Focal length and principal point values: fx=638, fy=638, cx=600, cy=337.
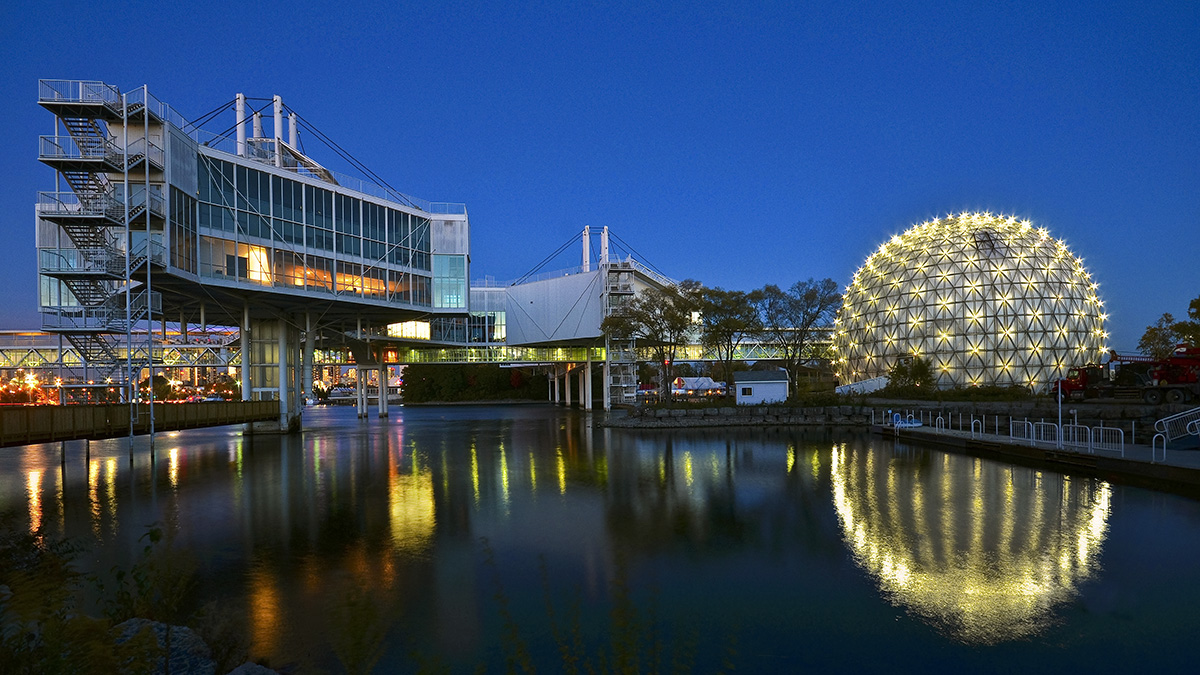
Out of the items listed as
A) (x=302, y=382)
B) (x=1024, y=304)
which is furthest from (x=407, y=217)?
(x=1024, y=304)

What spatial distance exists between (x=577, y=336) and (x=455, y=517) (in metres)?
49.9

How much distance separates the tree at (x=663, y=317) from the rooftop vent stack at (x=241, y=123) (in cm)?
2852

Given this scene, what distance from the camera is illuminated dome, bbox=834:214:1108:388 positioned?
50.4 metres

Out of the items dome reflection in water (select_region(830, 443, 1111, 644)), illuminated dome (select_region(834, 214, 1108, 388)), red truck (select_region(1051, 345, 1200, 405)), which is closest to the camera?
dome reflection in water (select_region(830, 443, 1111, 644))

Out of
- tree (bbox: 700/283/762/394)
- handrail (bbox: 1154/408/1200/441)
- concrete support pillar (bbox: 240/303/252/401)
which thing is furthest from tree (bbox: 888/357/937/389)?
concrete support pillar (bbox: 240/303/252/401)

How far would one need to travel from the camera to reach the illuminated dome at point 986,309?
50.4 m

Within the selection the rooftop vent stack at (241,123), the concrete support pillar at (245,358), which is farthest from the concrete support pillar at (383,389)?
the rooftop vent stack at (241,123)

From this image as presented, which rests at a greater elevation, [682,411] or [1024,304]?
[1024,304]

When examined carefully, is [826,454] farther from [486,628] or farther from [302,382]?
[302,382]

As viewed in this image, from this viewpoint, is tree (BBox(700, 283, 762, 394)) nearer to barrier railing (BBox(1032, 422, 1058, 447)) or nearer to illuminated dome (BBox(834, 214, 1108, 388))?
illuminated dome (BBox(834, 214, 1108, 388))

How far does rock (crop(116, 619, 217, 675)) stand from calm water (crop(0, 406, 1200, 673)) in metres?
0.69

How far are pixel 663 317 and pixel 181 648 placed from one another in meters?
43.9

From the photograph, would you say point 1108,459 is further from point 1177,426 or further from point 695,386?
point 695,386

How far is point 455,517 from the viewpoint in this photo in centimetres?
1535
